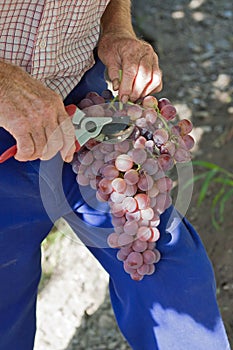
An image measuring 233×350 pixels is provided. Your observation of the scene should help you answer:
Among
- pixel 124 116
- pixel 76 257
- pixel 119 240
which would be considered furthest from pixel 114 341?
pixel 124 116

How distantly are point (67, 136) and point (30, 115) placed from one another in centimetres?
8

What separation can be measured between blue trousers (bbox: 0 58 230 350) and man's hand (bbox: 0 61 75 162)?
0.13m

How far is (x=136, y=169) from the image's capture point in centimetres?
131

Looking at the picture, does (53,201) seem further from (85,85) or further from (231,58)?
(231,58)

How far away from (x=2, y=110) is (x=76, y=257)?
1.29 metres

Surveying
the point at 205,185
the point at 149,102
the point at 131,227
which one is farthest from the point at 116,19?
the point at 205,185

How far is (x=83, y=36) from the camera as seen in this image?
4.67 feet

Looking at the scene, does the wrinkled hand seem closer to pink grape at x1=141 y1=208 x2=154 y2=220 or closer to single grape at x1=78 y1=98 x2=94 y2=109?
single grape at x1=78 y1=98 x2=94 y2=109

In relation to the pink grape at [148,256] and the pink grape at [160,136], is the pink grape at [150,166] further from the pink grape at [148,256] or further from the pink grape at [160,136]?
the pink grape at [148,256]

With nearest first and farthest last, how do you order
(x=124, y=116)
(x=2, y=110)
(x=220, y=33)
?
(x=2, y=110), (x=124, y=116), (x=220, y=33)

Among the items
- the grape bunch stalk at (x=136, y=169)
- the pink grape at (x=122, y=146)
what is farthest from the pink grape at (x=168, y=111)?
the pink grape at (x=122, y=146)

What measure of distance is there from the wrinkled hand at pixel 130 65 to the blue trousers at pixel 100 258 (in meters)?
0.06

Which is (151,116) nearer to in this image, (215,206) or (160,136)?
(160,136)

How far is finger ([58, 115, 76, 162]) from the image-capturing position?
4.02ft
